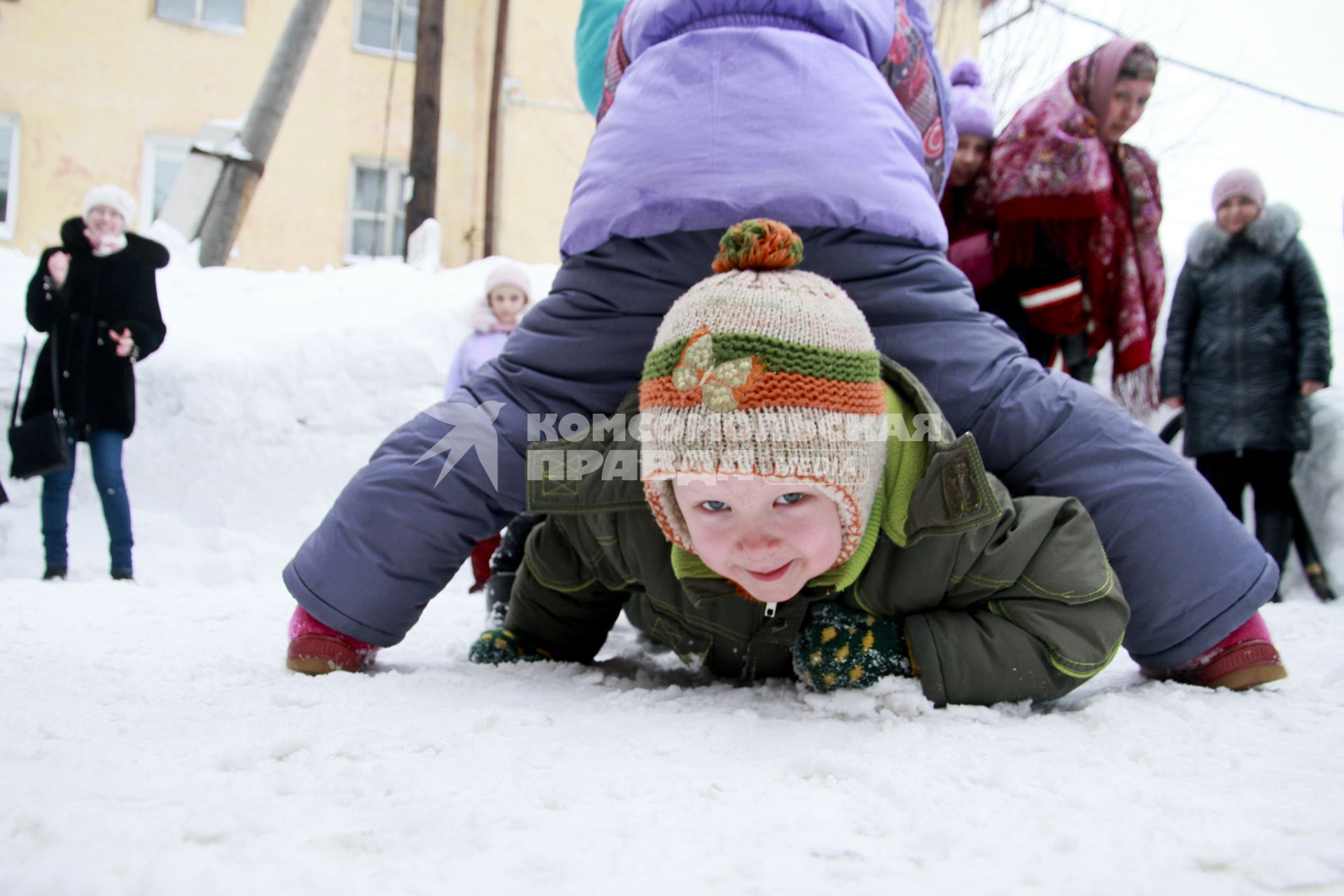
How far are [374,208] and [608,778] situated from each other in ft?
28.1

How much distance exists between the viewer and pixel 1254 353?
9.97 ft

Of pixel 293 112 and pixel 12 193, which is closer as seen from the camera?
pixel 12 193

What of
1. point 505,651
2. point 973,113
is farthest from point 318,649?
point 973,113

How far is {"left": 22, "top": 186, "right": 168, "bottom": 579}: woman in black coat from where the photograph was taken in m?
3.16

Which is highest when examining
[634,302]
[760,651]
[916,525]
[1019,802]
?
[634,302]

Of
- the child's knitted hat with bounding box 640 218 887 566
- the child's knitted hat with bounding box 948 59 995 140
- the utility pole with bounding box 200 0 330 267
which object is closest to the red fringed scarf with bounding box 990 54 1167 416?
the child's knitted hat with bounding box 948 59 995 140

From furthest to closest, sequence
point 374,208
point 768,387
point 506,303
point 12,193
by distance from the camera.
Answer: point 374,208, point 12,193, point 506,303, point 768,387

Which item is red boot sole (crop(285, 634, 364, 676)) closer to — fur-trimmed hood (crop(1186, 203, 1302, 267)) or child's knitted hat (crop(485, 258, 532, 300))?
child's knitted hat (crop(485, 258, 532, 300))

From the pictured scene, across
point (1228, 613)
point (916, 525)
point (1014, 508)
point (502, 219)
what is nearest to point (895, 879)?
point (916, 525)

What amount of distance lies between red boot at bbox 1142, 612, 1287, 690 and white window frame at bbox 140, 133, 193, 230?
25.7ft

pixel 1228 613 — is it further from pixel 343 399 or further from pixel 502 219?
pixel 502 219

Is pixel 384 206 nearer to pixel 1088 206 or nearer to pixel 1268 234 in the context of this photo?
pixel 1268 234

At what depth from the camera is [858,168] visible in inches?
Result: 57.2

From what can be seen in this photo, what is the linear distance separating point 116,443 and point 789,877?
3.17 metres
